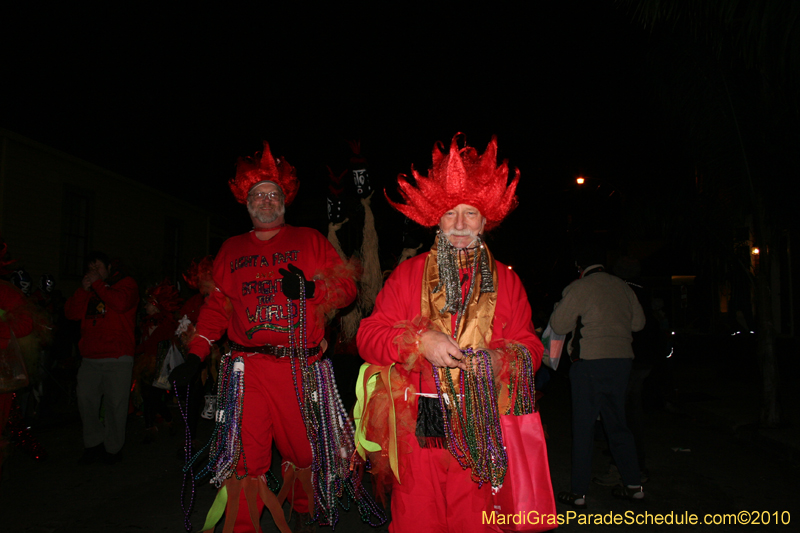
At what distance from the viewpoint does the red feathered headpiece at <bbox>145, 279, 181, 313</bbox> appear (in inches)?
295

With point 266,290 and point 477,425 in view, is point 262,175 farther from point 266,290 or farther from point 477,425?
point 477,425

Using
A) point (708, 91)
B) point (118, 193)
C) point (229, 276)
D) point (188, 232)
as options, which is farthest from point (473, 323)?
point (188, 232)

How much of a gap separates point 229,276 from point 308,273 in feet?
1.72

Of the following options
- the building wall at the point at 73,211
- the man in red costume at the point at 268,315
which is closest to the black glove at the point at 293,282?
the man in red costume at the point at 268,315

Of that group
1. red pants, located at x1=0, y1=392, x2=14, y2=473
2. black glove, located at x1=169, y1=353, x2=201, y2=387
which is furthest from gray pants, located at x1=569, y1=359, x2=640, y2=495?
red pants, located at x1=0, y1=392, x2=14, y2=473

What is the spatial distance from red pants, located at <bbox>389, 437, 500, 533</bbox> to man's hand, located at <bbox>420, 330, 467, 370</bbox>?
1.36ft

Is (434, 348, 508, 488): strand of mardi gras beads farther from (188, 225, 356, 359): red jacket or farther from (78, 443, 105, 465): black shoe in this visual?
(78, 443, 105, 465): black shoe

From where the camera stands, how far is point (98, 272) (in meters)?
6.30

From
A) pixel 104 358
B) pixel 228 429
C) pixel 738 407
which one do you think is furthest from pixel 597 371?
pixel 738 407

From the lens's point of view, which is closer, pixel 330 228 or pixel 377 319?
pixel 377 319

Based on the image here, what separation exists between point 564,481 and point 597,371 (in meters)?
1.36

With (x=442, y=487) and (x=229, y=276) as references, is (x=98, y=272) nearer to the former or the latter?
(x=229, y=276)

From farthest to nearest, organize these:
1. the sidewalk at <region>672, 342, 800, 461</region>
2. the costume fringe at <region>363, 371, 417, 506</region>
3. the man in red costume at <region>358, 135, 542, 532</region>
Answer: the sidewalk at <region>672, 342, 800, 461</region>, the costume fringe at <region>363, 371, 417, 506</region>, the man in red costume at <region>358, 135, 542, 532</region>

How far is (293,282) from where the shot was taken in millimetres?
3721
